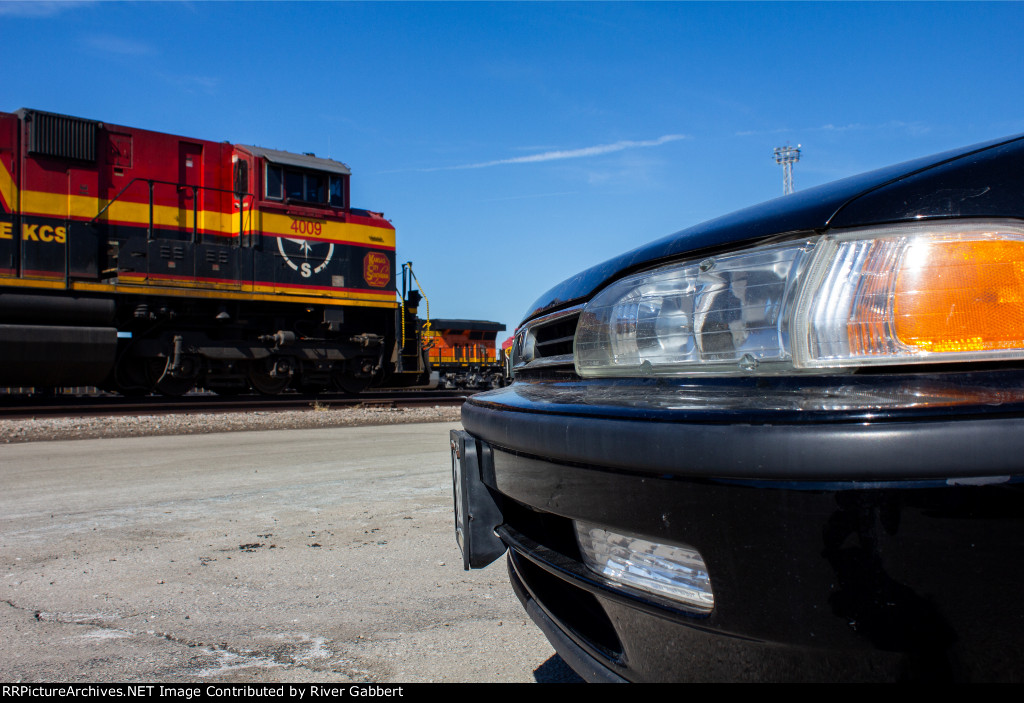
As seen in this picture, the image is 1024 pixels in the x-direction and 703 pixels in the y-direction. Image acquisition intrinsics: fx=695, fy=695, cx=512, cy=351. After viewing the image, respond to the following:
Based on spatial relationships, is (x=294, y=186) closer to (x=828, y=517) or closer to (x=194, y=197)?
(x=194, y=197)

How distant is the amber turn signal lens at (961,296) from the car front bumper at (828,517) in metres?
0.07

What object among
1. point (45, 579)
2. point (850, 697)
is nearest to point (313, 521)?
point (45, 579)

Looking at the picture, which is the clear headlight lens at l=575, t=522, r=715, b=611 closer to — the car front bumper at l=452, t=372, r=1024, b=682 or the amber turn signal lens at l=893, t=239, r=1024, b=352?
the car front bumper at l=452, t=372, r=1024, b=682

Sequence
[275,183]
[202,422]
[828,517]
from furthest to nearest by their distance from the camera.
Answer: [275,183]
[202,422]
[828,517]

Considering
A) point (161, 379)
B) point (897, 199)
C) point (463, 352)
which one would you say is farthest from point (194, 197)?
point (463, 352)

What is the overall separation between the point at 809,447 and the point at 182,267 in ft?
36.6

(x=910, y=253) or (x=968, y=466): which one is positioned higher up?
(x=910, y=253)

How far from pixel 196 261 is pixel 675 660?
11058mm

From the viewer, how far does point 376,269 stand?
12.8m

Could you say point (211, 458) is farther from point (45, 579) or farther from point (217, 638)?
point (217, 638)

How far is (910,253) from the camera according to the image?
1.01 meters

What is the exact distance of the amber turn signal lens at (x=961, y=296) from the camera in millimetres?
920

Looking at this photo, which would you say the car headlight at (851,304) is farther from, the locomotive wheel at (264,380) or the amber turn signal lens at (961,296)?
the locomotive wheel at (264,380)

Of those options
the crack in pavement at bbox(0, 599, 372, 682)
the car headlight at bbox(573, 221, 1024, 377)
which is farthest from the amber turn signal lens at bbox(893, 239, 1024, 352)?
the crack in pavement at bbox(0, 599, 372, 682)
